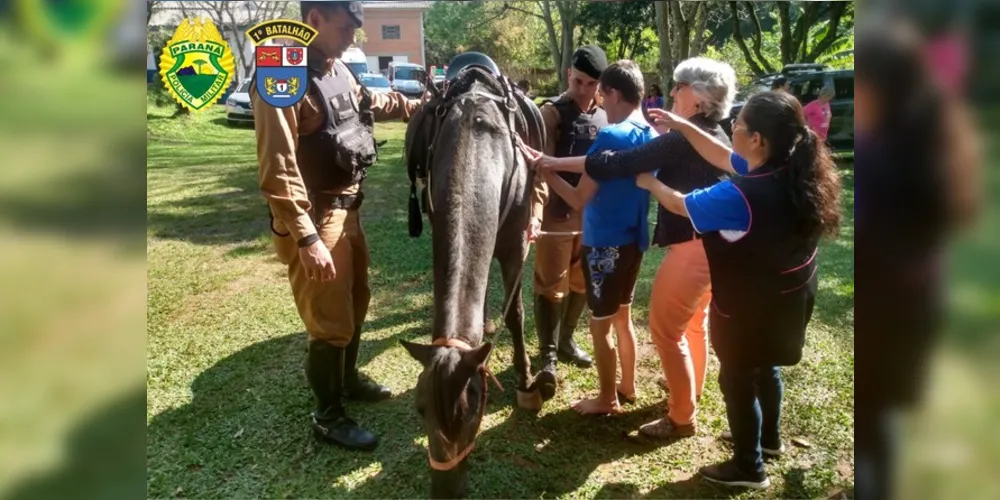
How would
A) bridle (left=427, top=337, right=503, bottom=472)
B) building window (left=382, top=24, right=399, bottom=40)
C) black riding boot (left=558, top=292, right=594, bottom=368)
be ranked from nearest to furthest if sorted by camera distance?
bridle (left=427, top=337, right=503, bottom=472)
building window (left=382, top=24, right=399, bottom=40)
black riding boot (left=558, top=292, right=594, bottom=368)

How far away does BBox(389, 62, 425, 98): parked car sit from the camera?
3.69 m

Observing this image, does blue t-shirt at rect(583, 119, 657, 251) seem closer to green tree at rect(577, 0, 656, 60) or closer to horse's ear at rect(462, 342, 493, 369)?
green tree at rect(577, 0, 656, 60)

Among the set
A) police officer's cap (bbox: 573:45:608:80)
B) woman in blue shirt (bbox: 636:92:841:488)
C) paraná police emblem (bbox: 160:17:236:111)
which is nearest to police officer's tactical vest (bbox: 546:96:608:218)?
police officer's cap (bbox: 573:45:608:80)

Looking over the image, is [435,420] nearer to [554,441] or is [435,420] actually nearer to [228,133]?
[554,441]

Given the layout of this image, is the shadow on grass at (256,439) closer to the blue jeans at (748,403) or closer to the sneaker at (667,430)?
the sneaker at (667,430)

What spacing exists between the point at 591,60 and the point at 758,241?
1548 millimetres

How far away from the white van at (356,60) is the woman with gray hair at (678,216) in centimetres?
119

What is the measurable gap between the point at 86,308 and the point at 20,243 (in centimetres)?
21

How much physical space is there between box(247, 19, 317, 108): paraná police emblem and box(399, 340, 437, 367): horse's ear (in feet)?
4.52

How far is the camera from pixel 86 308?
1461 millimetres

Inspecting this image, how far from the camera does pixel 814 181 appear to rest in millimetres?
2439

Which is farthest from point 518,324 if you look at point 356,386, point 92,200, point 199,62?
point 92,200

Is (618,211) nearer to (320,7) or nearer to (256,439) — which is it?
(320,7)

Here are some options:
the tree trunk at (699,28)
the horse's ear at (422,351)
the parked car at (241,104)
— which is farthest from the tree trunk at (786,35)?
the parked car at (241,104)
